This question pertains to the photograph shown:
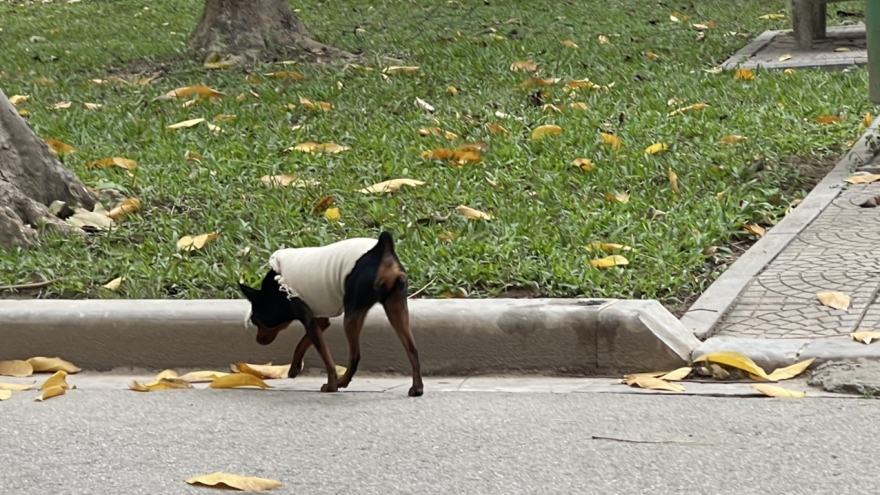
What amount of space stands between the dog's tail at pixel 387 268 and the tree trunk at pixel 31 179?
259cm

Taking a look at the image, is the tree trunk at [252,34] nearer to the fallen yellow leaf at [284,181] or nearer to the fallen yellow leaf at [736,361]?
the fallen yellow leaf at [284,181]

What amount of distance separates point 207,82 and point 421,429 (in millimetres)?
6493

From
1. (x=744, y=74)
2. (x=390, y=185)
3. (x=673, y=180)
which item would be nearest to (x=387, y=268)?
(x=390, y=185)

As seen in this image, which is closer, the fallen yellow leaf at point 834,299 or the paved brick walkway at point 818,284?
the paved brick walkway at point 818,284

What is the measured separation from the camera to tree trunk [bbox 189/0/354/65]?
1119cm

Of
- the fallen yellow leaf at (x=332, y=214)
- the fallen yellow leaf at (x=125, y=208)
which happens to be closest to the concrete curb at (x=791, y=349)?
the fallen yellow leaf at (x=332, y=214)

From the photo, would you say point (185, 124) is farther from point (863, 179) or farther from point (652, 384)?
point (652, 384)

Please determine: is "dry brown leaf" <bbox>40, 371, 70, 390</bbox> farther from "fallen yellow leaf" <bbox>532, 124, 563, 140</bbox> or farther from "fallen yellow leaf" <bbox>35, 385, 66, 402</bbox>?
"fallen yellow leaf" <bbox>532, 124, 563, 140</bbox>

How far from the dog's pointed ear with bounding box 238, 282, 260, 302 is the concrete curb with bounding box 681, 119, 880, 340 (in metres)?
1.60

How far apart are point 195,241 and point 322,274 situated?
1825 mm

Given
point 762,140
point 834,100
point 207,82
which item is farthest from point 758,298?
point 207,82

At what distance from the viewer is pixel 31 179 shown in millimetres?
6797

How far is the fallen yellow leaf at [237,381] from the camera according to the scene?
491cm

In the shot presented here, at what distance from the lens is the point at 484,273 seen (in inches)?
221
